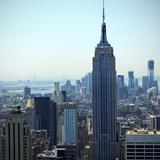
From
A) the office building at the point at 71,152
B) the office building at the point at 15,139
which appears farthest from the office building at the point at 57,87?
the office building at the point at 15,139

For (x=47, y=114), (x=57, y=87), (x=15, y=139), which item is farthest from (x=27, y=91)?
(x=15, y=139)

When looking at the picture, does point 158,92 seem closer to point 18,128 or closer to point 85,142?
point 85,142

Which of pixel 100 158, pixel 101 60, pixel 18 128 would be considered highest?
pixel 101 60

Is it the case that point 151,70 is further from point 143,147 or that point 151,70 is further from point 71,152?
point 143,147

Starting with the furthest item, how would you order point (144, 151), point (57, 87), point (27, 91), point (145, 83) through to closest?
1. point (145, 83)
2. point (57, 87)
3. point (27, 91)
4. point (144, 151)

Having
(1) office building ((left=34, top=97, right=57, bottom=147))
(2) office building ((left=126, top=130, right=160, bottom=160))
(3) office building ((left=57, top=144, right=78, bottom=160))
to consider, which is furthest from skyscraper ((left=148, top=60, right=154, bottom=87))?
(2) office building ((left=126, top=130, right=160, bottom=160))

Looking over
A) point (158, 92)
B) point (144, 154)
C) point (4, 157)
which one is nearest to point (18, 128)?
point (4, 157)

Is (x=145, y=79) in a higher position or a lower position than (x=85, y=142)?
higher
